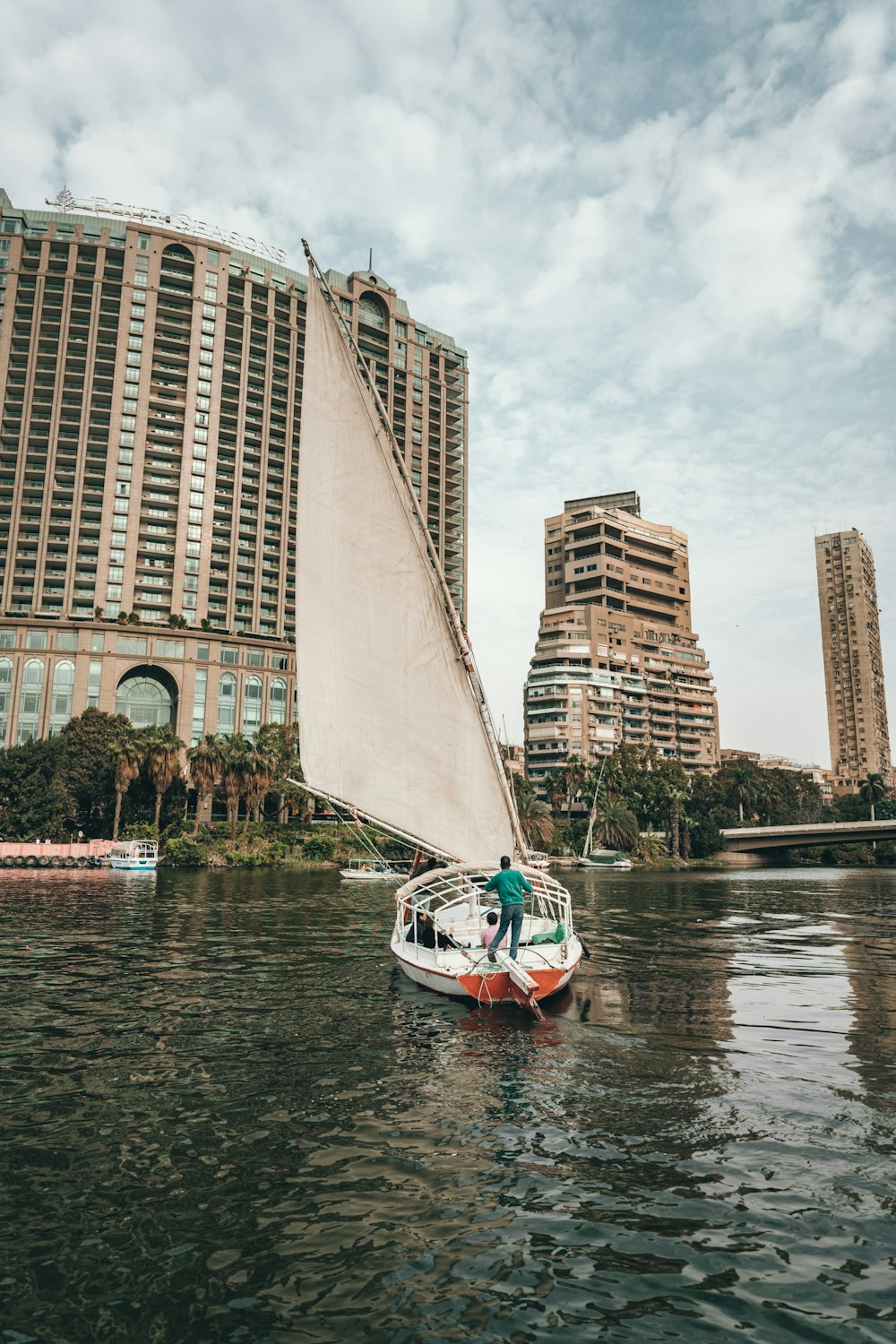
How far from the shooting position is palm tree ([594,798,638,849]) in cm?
11462

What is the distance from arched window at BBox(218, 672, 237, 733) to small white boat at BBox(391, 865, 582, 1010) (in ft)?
343

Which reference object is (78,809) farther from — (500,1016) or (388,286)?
(388,286)

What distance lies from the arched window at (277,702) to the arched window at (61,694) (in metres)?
27.7

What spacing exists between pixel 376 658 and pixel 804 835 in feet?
367

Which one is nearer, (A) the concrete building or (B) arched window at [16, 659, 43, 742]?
(B) arched window at [16, 659, 43, 742]

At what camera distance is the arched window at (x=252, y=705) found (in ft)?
413

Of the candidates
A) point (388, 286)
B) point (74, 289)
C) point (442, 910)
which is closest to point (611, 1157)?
point (442, 910)

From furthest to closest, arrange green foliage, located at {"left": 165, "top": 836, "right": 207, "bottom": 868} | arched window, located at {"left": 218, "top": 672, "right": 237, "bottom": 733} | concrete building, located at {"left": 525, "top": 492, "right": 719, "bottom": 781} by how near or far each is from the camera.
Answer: concrete building, located at {"left": 525, "top": 492, "right": 719, "bottom": 781}, arched window, located at {"left": 218, "top": 672, "right": 237, "bottom": 733}, green foliage, located at {"left": 165, "top": 836, "right": 207, "bottom": 868}

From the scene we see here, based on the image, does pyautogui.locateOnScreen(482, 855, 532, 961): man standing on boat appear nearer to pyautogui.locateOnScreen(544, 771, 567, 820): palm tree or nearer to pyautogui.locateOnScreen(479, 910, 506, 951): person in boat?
pyautogui.locateOnScreen(479, 910, 506, 951): person in boat

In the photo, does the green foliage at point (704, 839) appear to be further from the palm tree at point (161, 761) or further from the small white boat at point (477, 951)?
the small white boat at point (477, 951)

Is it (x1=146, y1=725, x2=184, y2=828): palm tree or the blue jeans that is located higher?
(x1=146, y1=725, x2=184, y2=828): palm tree

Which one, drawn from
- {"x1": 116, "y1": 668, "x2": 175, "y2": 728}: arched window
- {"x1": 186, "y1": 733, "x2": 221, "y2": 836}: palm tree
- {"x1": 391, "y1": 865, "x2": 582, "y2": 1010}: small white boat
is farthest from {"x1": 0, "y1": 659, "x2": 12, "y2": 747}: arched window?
{"x1": 391, "y1": 865, "x2": 582, "y2": 1010}: small white boat

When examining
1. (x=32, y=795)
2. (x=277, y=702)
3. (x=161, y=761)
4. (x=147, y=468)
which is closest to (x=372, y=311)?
(x=147, y=468)

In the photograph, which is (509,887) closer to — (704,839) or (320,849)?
(320,849)
